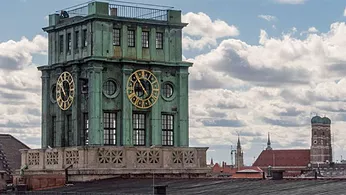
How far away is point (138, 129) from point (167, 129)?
2592mm

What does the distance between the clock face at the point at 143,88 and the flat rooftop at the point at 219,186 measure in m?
7.81

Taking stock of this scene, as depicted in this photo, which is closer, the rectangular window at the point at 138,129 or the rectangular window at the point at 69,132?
the rectangular window at the point at 138,129

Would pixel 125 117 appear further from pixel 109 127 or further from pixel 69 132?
pixel 69 132

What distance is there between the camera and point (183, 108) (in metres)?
80.5

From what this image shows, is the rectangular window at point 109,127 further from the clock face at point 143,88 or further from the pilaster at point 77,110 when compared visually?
the pilaster at point 77,110

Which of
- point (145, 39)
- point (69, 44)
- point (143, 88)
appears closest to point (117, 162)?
point (143, 88)

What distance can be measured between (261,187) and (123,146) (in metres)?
22.2

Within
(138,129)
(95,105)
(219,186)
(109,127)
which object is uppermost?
(95,105)

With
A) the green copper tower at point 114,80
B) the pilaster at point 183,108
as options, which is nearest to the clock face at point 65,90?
the green copper tower at point 114,80

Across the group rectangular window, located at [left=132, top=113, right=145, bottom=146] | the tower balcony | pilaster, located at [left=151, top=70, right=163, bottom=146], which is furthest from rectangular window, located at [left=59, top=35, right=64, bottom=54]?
rectangular window, located at [left=132, top=113, right=145, bottom=146]

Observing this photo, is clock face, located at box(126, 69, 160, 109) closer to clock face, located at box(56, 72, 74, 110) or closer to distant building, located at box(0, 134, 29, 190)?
clock face, located at box(56, 72, 74, 110)

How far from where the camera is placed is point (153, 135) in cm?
7856

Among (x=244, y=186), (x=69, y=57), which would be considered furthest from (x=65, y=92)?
(x=244, y=186)

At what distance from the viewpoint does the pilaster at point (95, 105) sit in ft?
250
